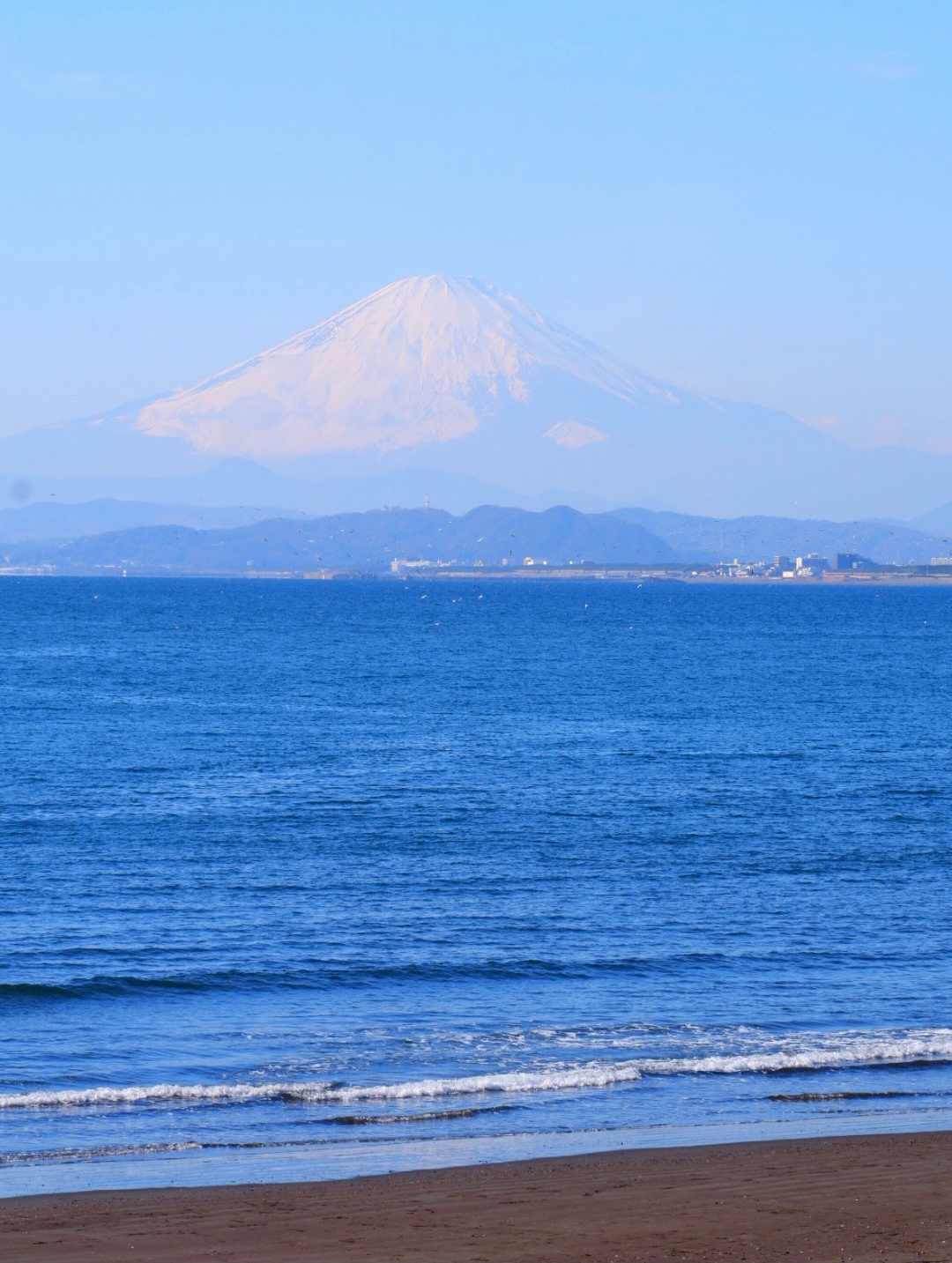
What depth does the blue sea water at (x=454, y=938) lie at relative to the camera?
17156 mm

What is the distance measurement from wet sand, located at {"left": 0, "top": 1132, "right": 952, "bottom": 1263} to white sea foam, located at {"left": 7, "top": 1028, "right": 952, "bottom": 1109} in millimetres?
3117

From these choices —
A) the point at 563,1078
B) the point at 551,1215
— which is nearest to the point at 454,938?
the point at 563,1078

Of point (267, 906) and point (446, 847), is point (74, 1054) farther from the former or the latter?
point (446, 847)

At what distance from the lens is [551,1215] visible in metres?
13.2

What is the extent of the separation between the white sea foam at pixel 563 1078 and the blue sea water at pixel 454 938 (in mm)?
59

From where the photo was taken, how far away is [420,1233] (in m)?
12.7

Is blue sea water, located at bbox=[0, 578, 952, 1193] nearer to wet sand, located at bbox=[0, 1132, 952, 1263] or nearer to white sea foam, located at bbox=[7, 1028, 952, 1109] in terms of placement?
white sea foam, located at bbox=[7, 1028, 952, 1109]

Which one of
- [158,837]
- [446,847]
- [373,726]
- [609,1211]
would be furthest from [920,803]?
[609,1211]

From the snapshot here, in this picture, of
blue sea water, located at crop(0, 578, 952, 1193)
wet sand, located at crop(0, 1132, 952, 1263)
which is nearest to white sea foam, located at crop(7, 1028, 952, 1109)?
blue sea water, located at crop(0, 578, 952, 1193)

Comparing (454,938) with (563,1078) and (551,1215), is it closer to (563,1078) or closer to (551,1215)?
(563,1078)

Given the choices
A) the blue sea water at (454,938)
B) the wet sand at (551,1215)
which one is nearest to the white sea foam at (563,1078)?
the blue sea water at (454,938)

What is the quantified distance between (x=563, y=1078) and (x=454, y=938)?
311 inches

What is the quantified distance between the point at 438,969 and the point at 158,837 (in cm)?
1378

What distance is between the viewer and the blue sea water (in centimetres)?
1716
